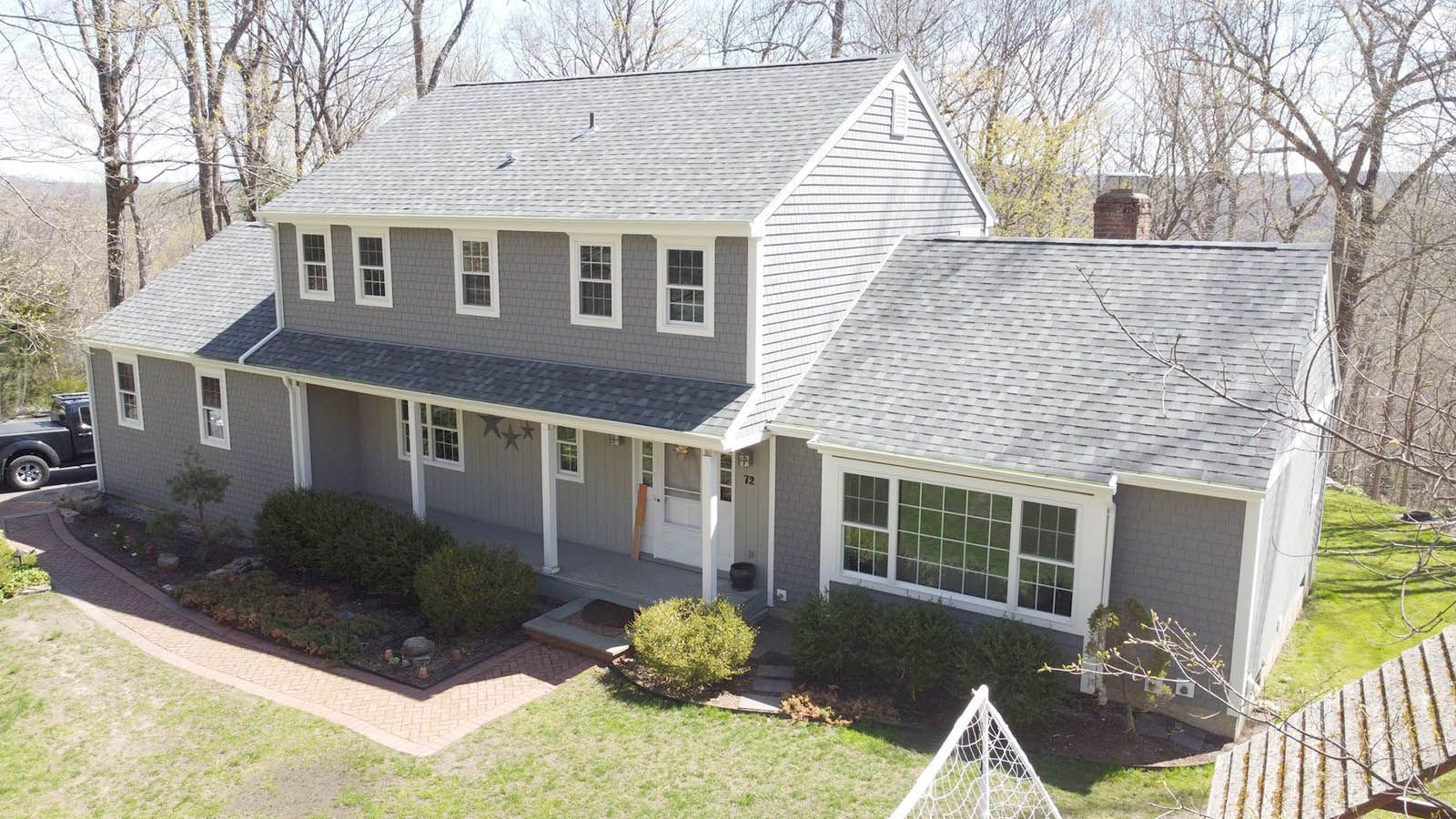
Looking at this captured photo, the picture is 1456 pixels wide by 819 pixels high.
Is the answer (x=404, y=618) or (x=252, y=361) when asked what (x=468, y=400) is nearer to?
(x=404, y=618)

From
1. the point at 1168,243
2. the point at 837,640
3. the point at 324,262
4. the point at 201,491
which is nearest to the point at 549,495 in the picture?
the point at 837,640

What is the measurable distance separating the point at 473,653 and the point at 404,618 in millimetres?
1784

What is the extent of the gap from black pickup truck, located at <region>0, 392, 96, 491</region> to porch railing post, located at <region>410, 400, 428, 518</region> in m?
9.88

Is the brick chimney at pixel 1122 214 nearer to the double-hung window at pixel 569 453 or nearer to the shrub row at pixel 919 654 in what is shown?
the shrub row at pixel 919 654

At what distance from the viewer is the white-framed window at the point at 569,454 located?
623 inches

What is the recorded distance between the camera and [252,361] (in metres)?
17.1

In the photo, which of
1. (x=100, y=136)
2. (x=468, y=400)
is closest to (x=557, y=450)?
(x=468, y=400)

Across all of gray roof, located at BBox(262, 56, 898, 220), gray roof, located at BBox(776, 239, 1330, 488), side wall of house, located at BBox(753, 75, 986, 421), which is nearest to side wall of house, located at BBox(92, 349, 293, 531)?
gray roof, located at BBox(262, 56, 898, 220)

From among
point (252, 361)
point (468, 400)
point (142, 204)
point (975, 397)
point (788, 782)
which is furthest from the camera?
point (142, 204)

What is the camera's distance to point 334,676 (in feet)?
41.2

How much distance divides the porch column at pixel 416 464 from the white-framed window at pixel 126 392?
7260mm

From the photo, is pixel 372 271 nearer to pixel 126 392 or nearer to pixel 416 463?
pixel 416 463

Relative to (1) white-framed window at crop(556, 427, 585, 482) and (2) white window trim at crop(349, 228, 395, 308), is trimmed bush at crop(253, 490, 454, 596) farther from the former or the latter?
(2) white window trim at crop(349, 228, 395, 308)

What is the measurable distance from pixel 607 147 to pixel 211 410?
9.12 m
